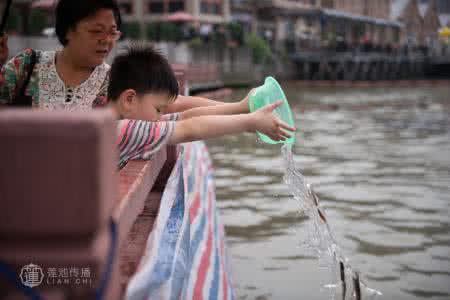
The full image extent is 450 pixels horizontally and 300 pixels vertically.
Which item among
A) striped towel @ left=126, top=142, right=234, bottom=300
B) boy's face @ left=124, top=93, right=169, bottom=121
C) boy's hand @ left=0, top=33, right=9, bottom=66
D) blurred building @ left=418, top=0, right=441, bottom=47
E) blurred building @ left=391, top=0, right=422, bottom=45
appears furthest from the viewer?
blurred building @ left=391, top=0, right=422, bottom=45

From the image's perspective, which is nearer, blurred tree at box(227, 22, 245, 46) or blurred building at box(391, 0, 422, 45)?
blurred tree at box(227, 22, 245, 46)

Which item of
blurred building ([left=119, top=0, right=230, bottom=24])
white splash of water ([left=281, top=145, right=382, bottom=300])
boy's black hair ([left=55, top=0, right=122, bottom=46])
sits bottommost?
white splash of water ([left=281, top=145, right=382, bottom=300])

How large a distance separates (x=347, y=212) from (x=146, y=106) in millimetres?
2935

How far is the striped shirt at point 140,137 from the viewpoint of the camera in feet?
6.10

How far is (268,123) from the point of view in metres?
1.80

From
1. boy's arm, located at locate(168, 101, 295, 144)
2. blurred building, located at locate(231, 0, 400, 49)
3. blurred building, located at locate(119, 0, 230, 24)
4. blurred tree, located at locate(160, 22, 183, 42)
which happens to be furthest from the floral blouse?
blurred building, located at locate(231, 0, 400, 49)

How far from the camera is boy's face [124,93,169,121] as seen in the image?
2141 mm

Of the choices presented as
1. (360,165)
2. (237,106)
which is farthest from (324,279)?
(360,165)

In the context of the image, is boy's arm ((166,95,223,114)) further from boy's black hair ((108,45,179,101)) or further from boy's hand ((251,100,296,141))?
boy's hand ((251,100,296,141))

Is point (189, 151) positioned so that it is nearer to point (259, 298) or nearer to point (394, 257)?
point (259, 298)

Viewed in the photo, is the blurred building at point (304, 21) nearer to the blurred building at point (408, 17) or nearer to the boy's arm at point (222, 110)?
the blurred building at point (408, 17)

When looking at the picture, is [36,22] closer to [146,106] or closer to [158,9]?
[158,9]

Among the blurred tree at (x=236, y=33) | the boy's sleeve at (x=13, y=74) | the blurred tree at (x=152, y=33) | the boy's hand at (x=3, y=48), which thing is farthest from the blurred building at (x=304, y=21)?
the boy's sleeve at (x=13, y=74)

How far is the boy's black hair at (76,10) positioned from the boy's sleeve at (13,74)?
24 cm
